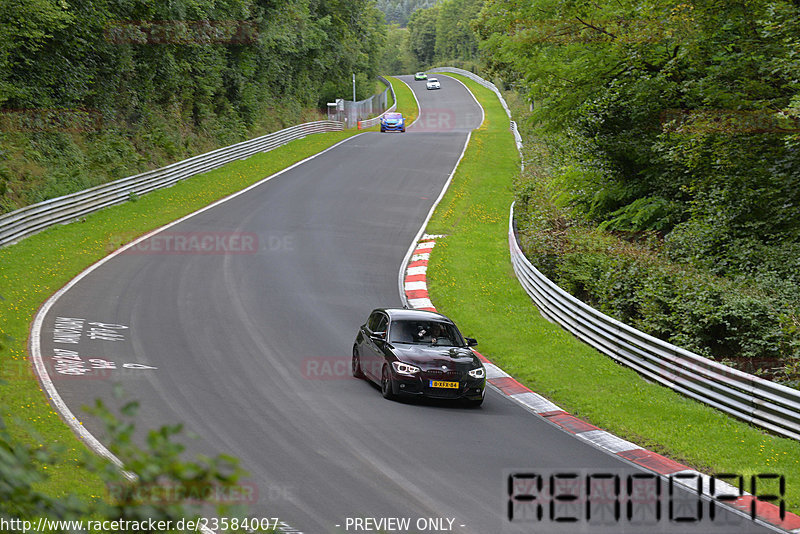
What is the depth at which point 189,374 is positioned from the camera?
46.9 feet

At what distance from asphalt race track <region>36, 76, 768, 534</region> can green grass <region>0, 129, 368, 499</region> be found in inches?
23.2

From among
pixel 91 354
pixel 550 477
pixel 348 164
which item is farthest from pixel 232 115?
pixel 550 477

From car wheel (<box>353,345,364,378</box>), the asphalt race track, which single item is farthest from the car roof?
the asphalt race track

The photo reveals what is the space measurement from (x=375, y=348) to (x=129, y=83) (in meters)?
27.8

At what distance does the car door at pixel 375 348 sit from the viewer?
14273mm

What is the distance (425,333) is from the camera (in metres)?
14.8

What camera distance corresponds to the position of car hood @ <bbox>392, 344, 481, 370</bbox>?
44.5 ft

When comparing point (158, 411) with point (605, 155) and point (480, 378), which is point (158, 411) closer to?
point (480, 378)

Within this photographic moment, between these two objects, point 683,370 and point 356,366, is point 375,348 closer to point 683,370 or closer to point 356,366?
point 356,366

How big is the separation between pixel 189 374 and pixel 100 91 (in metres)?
24.3

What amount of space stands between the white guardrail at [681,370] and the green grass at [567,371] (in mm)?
212

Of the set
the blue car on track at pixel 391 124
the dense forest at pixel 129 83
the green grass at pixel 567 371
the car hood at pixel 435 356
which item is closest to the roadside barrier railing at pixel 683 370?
the green grass at pixel 567 371

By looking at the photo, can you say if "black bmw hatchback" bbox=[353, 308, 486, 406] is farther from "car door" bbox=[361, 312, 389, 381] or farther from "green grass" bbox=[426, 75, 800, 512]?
"green grass" bbox=[426, 75, 800, 512]

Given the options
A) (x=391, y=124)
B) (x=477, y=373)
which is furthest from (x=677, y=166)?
(x=391, y=124)
